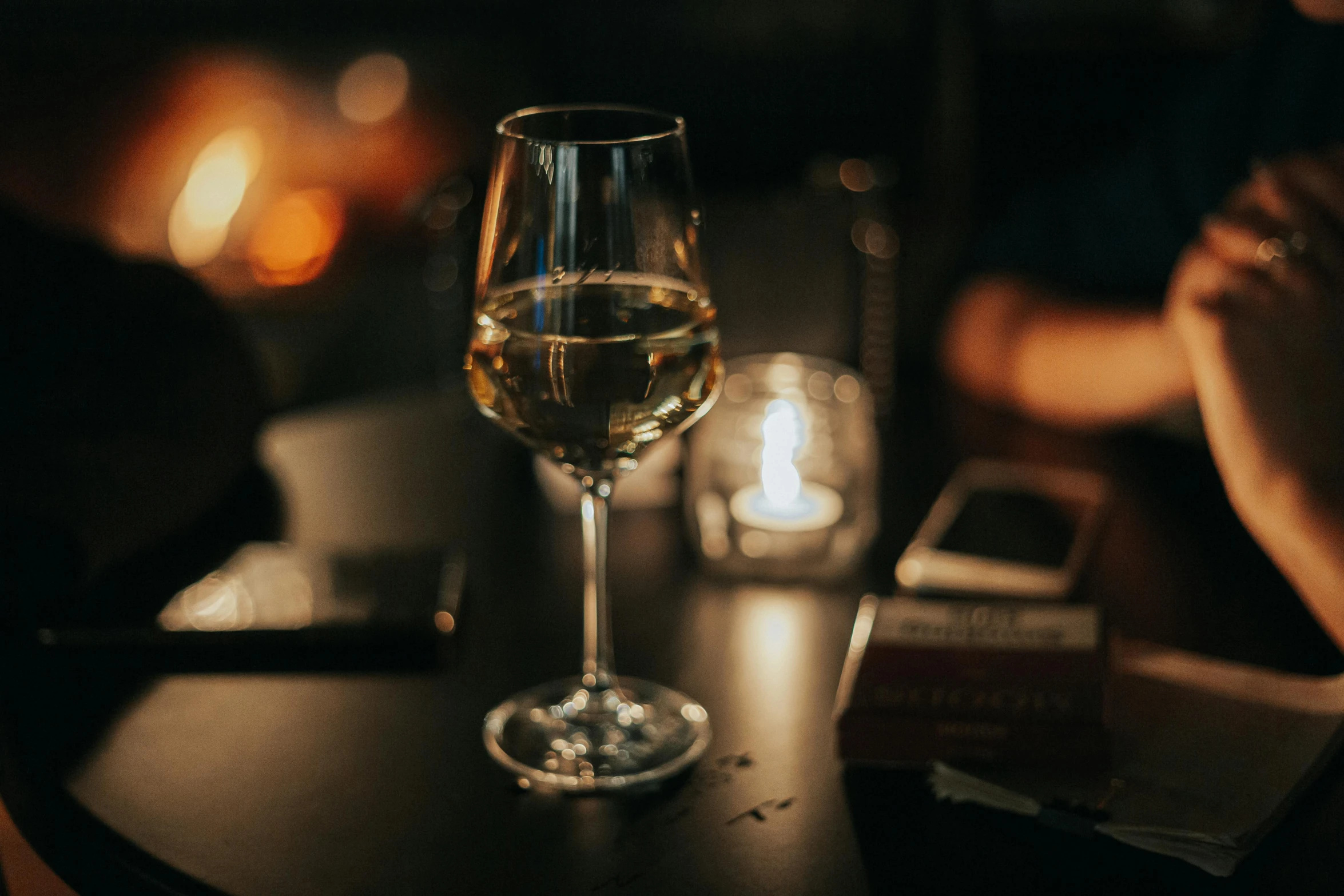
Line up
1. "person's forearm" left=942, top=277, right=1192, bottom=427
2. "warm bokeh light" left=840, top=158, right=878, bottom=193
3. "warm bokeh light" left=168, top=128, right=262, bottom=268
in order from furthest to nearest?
1. "warm bokeh light" left=168, top=128, right=262, bottom=268
2. "warm bokeh light" left=840, top=158, right=878, bottom=193
3. "person's forearm" left=942, top=277, right=1192, bottom=427

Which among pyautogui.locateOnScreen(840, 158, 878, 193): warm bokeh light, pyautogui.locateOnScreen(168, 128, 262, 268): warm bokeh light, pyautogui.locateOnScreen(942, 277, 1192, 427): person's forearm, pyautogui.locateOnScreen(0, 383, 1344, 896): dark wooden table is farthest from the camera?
pyautogui.locateOnScreen(168, 128, 262, 268): warm bokeh light

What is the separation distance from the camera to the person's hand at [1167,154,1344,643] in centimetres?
72

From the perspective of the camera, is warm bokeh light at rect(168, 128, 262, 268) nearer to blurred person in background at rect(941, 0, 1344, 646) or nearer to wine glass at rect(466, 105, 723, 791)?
blurred person in background at rect(941, 0, 1344, 646)

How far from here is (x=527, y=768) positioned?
1.92 feet

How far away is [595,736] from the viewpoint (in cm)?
61

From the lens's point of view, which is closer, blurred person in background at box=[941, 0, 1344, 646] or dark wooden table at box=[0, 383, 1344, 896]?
dark wooden table at box=[0, 383, 1344, 896]

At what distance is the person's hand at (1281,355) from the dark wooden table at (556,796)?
0.21 ft

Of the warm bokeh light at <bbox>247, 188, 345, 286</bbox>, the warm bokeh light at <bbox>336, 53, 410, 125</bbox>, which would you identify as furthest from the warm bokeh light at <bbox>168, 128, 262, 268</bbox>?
the warm bokeh light at <bbox>336, 53, 410, 125</bbox>

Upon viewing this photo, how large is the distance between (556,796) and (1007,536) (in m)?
0.39

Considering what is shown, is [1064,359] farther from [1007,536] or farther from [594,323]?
[594,323]

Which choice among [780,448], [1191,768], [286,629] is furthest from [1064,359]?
[286,629]

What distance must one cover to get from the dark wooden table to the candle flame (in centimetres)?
7

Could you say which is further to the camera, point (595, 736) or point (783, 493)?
point (783, 493)

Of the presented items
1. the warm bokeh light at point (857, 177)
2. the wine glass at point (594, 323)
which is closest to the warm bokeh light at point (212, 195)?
the warm bokeh light at point (857, 177)
